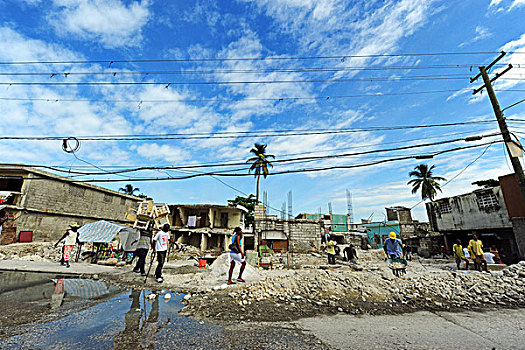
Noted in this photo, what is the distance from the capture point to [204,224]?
96.6 feet

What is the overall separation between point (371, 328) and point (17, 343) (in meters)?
5.43

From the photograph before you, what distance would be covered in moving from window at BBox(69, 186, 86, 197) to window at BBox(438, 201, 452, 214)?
120 feet

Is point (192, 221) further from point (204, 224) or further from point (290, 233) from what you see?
point (290, 233)

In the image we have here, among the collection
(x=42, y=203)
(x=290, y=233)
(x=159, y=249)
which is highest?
(x=42, y=203)

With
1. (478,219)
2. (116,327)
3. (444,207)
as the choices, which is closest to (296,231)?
(444,207)

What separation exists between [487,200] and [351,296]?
73.7 feet

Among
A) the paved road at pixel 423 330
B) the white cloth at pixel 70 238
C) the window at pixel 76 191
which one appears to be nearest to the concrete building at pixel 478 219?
the paved road at pixel 423 330

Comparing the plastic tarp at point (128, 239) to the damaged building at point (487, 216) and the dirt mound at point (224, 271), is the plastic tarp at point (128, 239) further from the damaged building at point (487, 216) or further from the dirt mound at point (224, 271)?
the damaged building at point (487, 216)

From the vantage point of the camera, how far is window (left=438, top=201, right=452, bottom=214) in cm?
2514

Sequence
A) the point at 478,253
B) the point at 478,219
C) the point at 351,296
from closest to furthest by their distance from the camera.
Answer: the point at 351,296, the point at 478,253, the point at 478,219

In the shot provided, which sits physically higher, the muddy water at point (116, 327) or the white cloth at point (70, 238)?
the white cloth at point (70, 238)

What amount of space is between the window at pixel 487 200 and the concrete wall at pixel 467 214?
0.55ft

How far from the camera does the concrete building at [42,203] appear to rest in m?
18.4

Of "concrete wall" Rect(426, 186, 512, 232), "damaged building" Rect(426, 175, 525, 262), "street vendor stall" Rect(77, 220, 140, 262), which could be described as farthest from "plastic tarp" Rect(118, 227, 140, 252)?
"concrete wall" Rect(426, 186, 512, 232)
